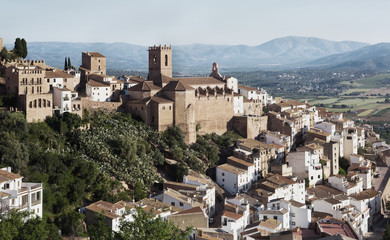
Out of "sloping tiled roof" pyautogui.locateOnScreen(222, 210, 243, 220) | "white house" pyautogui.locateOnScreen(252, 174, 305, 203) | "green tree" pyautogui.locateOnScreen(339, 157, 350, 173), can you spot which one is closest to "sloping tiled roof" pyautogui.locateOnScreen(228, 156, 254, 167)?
"white house" pyautogui.locateOnScreen(252, 174, 305, 203)

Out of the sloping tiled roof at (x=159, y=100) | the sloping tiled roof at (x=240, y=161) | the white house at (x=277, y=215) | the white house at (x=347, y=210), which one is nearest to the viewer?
the white house at (x=277, y=215)

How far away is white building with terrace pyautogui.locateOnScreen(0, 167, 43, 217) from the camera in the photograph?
21.1 metres

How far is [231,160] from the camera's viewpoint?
3509 cm

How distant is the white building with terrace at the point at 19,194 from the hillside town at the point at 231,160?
0.04 m

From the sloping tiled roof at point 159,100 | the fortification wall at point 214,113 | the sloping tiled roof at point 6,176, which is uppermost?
the sloping tiled roof at point 159,100

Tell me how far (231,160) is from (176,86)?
5833mm

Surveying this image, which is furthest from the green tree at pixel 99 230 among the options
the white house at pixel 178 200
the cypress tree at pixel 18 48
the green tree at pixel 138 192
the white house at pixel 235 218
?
the cypress tree at pixel 18 48

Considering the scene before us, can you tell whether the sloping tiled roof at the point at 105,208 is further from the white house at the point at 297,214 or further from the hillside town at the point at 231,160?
the white house at the point at 297,214

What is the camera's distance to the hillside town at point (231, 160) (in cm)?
2594

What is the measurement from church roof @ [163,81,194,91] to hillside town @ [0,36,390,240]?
1cm

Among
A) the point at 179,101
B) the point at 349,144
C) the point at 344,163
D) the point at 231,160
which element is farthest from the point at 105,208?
the point at 349,144

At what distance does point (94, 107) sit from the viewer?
34.4m

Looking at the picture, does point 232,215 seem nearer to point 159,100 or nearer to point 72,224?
point 72,224

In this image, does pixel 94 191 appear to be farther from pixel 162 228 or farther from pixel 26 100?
pixel 162 228
